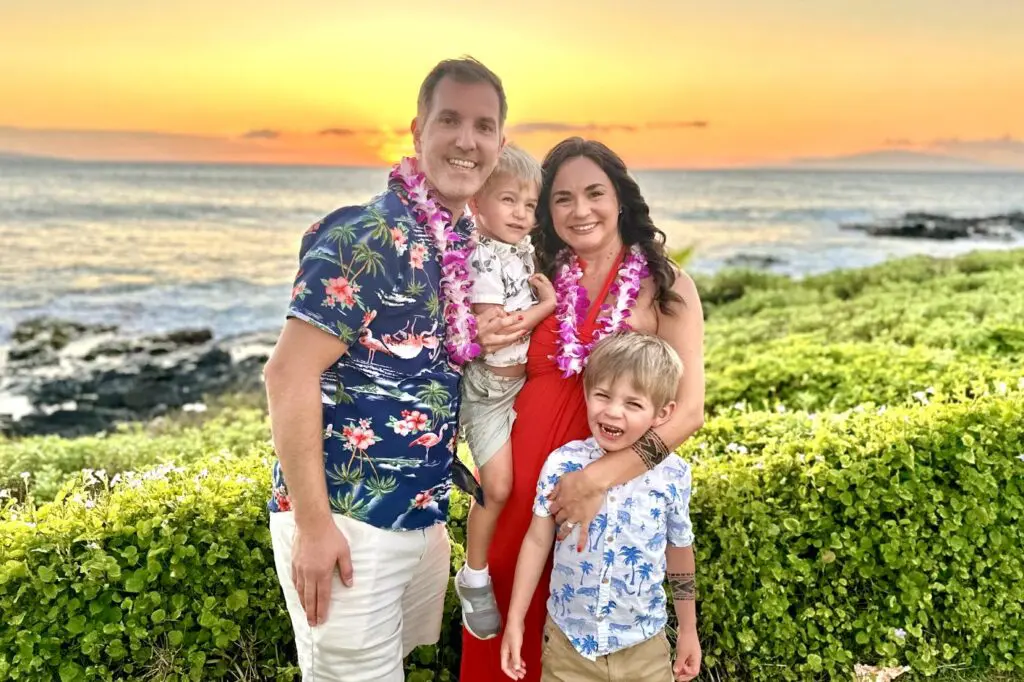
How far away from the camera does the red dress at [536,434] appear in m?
3.18

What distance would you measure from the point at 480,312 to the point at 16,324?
27.0m

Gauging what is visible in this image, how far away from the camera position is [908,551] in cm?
408

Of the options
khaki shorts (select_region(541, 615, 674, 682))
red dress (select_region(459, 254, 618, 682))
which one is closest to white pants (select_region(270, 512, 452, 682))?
red dress (select_region(459, 254, 618, 682))

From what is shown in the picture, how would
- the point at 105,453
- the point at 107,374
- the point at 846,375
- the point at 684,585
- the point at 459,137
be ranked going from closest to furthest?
1. the point at 459,137
2. the point at 684,585
3. the point at 846,375
4. the point at 105,453
5. the point at 107,374

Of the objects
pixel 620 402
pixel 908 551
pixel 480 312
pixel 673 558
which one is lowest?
pixel 908 551

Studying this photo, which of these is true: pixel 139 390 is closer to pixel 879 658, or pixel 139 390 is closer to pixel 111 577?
pixel 111 577

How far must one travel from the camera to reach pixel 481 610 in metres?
3.21

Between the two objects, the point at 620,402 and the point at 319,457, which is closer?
the point at 319,457

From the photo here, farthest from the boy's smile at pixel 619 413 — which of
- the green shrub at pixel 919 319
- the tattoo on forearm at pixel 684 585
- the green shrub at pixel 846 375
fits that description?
the green shrub at pixel 919 319

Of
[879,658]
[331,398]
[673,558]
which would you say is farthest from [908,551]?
[331,398]

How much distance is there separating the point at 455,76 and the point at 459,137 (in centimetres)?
21

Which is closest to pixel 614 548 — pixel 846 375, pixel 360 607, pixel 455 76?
pixel 360 607

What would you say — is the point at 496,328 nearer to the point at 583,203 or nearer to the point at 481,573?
the point at 583,203

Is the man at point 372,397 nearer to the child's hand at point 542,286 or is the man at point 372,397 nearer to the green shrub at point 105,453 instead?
the child's hand at point 542,286
